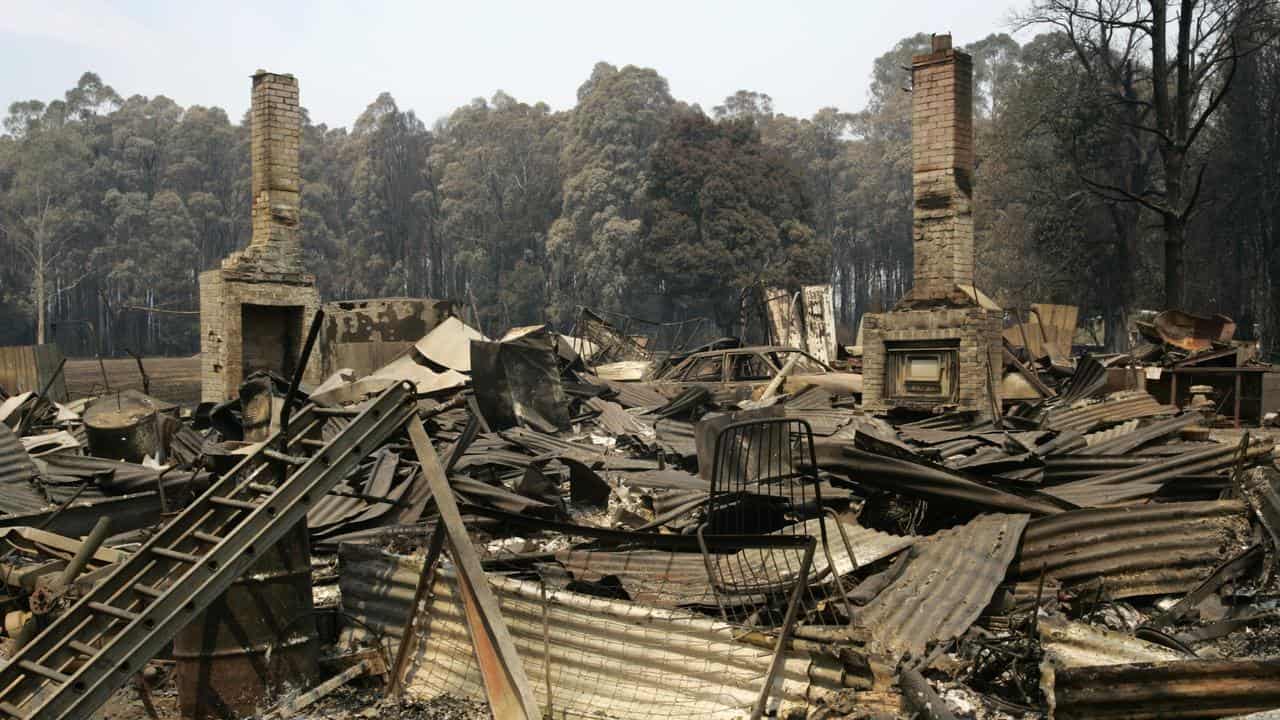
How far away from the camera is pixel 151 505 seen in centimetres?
761

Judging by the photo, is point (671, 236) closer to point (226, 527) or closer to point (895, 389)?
point (895, 389)

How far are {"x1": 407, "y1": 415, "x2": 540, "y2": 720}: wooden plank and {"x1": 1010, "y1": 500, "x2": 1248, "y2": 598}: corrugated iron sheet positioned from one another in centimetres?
299

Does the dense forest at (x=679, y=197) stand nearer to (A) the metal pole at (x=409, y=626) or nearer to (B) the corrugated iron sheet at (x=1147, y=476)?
(B) the corrugated iron sheet at (x=1147, y=476)

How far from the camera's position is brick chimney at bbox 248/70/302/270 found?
1565 cm

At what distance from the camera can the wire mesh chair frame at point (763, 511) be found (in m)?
4.75

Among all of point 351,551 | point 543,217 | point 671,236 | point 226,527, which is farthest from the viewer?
point 543,217

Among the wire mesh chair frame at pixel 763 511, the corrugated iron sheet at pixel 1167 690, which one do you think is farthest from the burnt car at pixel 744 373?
the corrugated iron sheet at pixel 1167 690

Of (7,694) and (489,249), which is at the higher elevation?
(489,249)

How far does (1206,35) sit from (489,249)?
39762 millimetres

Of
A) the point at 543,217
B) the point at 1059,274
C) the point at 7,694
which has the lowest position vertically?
the point at 7,694

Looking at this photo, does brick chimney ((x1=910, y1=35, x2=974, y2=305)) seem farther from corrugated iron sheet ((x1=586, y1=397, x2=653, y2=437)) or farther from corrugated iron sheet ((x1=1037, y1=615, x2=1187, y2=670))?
corrugated iron sheet ((x1=1037, y1=615, x2=1187, y2=670))

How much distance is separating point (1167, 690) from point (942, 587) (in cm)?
150

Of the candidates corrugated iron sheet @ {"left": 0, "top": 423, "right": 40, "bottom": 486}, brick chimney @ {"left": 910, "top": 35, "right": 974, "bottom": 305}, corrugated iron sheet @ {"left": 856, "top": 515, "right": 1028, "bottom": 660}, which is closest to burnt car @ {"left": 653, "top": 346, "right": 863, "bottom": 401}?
brick chimney @ {"left": 910, "top": 35, "right": 974, "bottom": 305}

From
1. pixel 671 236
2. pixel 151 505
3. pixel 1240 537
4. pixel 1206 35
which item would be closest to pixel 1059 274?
pixel 1206 35
